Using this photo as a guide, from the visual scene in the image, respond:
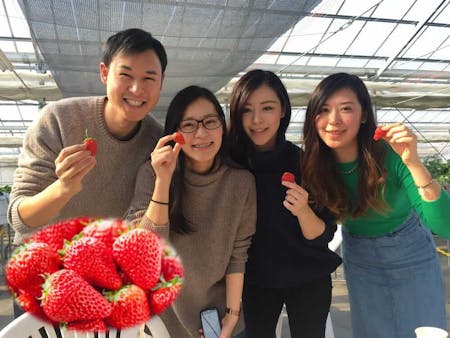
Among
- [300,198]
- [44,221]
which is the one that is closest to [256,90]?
[300,198]

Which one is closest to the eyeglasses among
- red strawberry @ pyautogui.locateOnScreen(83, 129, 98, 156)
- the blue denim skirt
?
red strawberry @ pyautogui.locateOnScreen(83, 129, 98, 156)

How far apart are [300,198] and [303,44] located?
29.1ft

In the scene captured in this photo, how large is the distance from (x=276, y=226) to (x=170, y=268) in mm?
737

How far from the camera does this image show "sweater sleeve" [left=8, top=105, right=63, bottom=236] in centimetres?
60

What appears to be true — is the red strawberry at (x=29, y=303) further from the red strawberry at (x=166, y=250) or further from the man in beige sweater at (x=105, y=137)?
the man in beige sweater at (x=105, y=137)

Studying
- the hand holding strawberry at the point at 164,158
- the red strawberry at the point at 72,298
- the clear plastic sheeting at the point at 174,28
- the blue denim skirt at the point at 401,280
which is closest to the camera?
the red strawberry at the point at 72,298

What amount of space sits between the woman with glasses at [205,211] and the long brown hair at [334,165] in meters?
0.21

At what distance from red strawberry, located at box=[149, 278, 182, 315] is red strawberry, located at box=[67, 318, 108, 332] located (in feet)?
0.13

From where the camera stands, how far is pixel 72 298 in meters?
0.25

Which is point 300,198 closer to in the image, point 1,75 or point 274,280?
point 274,280

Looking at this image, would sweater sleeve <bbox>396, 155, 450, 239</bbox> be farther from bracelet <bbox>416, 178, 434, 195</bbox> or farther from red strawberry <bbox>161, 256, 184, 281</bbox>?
red strawberry <bbox>161, 256, 184, 281</bbox>

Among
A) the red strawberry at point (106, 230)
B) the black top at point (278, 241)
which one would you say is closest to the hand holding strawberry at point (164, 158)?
the red strawberry at point (106, 230)

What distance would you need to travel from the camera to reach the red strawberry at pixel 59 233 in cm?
27

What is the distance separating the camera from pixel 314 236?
37.2 inches
